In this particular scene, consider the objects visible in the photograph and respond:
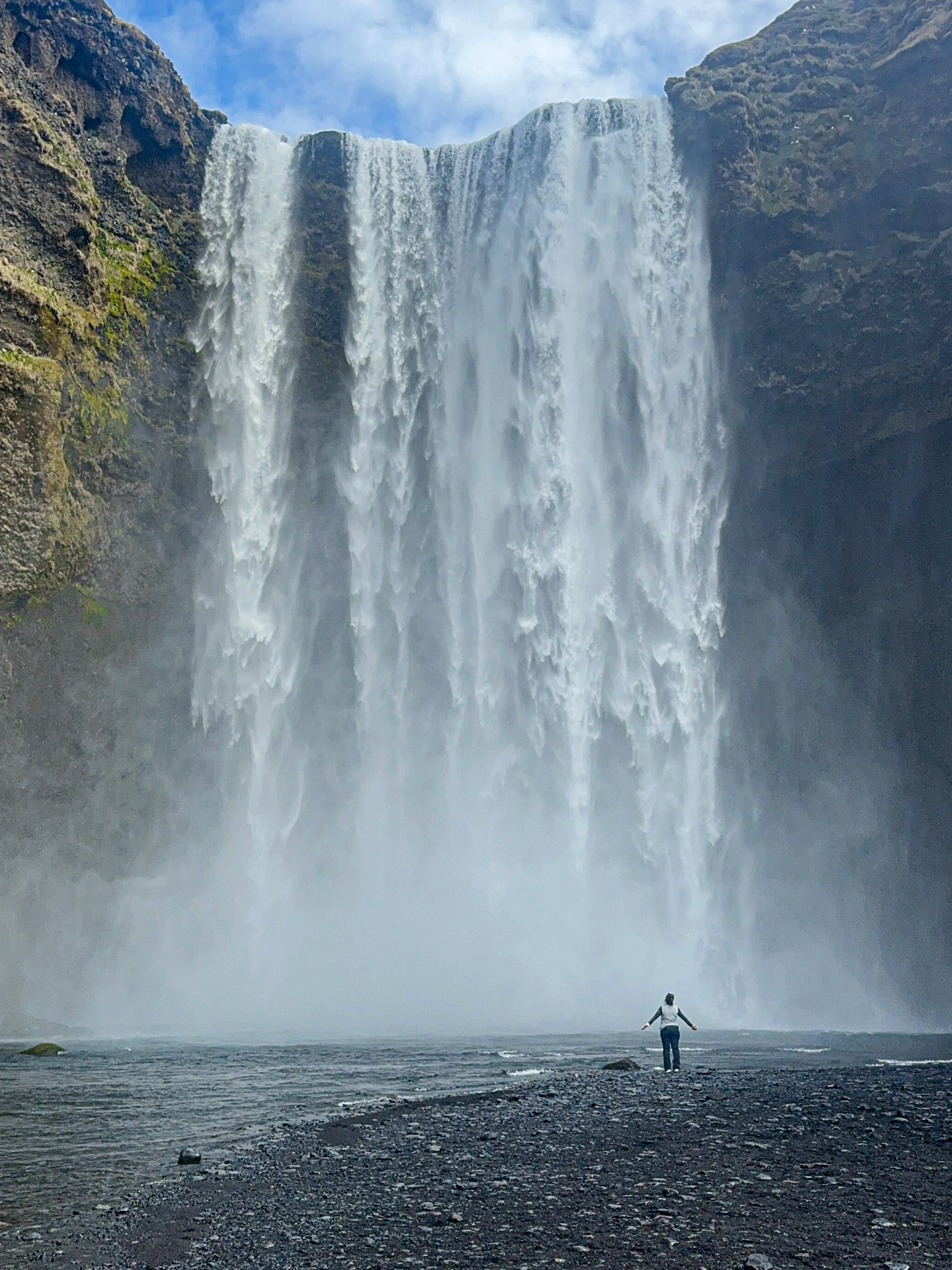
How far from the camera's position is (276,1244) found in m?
6.96

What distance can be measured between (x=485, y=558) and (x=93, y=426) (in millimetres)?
13144

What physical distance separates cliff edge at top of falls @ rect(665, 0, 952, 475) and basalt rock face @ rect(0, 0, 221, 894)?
18460 millimetres

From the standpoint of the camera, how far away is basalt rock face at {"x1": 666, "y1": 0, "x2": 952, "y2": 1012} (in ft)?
110

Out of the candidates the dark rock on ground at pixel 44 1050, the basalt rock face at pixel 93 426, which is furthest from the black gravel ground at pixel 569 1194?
the basalt rock face at pixel 93 426

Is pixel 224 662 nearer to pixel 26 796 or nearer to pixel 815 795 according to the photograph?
pixel 26 796

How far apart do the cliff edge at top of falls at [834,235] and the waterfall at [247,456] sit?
49.5 feet

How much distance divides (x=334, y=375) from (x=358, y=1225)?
107 feet

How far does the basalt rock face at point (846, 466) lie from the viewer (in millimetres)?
33469

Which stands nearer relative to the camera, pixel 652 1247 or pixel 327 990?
pixel 652 1247

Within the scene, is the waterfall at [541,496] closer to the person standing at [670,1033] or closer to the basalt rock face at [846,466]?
the basalt rock face at [846,466]

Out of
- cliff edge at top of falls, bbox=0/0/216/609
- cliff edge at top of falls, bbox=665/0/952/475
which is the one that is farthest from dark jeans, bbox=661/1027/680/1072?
cliff edge at top of falls, bbox=665/0/952/475

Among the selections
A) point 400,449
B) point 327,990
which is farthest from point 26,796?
point 400,449

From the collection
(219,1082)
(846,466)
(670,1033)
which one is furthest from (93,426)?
(670,1033)

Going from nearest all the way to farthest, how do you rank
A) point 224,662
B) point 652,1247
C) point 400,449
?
point 652,1247 < point 224,662 < point 400,449
